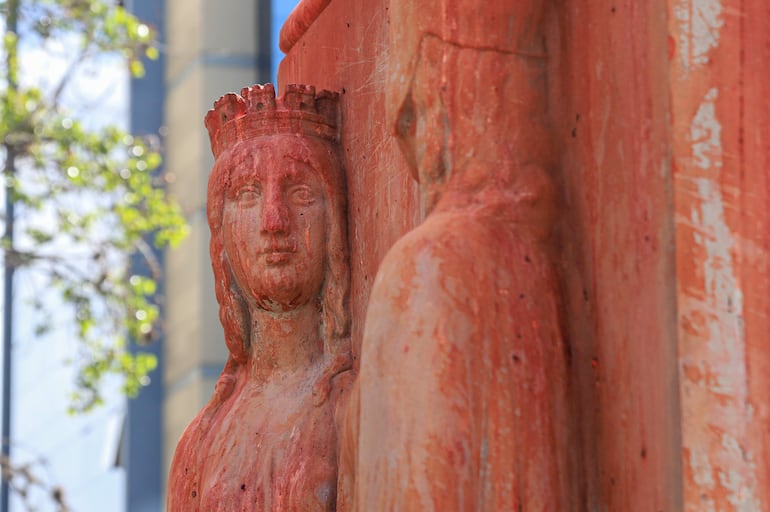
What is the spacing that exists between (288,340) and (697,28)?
1.64 metres

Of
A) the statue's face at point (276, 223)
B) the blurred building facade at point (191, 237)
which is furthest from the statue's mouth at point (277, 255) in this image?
the blurred building facade at point (191, 237)

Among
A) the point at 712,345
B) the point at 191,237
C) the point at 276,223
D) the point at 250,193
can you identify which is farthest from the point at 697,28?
the point at 191,237

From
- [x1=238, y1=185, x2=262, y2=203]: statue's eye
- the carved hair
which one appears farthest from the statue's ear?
[x1=238, y1=185, x2=262, y2=203]: statue's eye

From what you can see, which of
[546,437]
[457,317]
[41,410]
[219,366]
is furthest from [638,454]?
[41,410]

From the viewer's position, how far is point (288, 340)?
418 cm

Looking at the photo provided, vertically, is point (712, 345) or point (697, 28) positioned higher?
point (697, 28)

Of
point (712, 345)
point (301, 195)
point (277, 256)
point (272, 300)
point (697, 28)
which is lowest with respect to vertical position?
point (712, 345)

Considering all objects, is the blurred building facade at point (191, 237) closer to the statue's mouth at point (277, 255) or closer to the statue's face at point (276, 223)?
the statue's face at point (276, 223)

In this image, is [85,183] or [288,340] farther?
[85,183]

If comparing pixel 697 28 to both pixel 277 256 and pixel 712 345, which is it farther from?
pixel 277 256

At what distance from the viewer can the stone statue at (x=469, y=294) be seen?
2941 millimetres

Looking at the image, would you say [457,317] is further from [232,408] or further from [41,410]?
[41,410]

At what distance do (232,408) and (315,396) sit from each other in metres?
0.27

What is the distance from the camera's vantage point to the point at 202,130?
18422 millimetres
